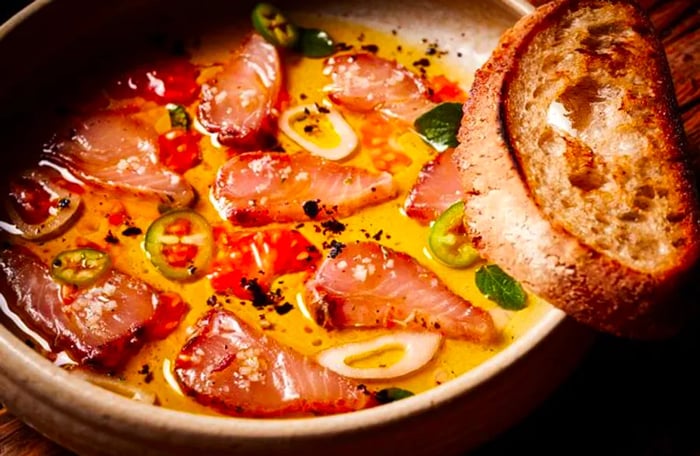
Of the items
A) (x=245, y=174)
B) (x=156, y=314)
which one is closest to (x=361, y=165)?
(x=245, y=174)

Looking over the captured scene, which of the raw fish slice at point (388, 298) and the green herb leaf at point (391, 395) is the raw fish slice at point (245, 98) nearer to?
the raw fish slice at point (388, 298)

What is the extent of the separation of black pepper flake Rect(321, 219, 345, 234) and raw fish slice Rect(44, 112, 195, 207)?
1.21ft

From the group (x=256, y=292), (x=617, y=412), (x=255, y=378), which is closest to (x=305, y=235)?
(x=256, y=292)

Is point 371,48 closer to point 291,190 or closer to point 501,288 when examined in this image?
point 291,190

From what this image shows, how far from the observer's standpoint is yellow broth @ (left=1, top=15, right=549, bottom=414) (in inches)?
85.9

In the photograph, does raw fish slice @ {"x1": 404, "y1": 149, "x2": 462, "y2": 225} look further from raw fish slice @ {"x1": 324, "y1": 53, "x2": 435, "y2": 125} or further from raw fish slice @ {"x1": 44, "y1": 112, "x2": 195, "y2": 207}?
raw fish slice @ {"x1": 44, "y1": 112, "x2": 195, "y2": 207}

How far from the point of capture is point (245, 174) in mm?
2520

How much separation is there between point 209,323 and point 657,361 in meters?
1.12

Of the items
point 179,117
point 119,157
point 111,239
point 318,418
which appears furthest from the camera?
point 179,117

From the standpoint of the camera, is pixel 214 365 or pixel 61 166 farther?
pixel 61 166

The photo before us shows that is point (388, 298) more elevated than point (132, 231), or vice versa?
point (388, 298)

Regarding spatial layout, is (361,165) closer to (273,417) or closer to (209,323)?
(209,323)

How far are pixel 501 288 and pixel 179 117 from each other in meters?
1.07

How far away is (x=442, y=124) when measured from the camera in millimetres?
2652
